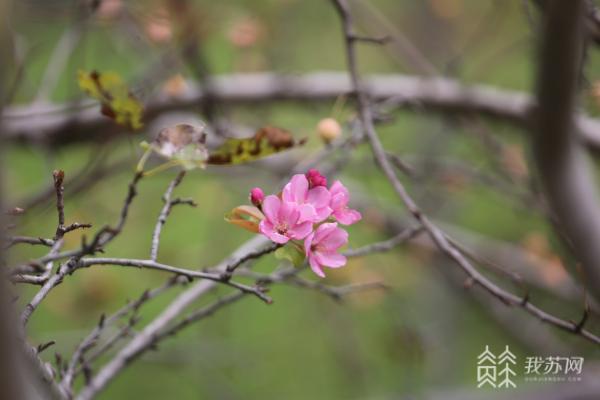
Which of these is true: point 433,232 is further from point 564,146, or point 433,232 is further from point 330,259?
point 564,146

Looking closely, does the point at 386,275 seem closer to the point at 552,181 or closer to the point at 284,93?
the point at 284,93

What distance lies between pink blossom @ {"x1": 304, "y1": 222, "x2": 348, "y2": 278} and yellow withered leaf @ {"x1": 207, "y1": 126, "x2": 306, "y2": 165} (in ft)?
Result: 0.32

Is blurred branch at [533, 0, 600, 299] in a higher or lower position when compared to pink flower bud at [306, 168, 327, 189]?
higher

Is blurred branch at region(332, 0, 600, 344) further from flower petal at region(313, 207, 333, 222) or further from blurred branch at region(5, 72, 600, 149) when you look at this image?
blurred branch at region(5, 72, 600, 149)

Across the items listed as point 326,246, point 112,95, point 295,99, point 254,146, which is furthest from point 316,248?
point 295,99

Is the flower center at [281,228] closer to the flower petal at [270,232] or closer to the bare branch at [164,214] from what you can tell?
the flower petal at [270,232]

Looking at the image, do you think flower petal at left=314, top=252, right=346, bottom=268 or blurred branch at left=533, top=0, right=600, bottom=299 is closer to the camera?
flower petal at left=314, top=252, right=346, bottom=268

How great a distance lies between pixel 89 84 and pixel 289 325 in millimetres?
2581

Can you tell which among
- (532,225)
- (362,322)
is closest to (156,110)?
(362,322)

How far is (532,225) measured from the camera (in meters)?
3.46

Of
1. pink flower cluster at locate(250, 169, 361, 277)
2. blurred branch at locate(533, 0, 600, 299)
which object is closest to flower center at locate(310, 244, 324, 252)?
pink flower cluster at locate(250, 169, 361, 277)

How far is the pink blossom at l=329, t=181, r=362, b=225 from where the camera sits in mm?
645

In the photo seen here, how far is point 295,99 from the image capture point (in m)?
1.96

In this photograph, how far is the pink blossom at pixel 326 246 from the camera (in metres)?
0.64
